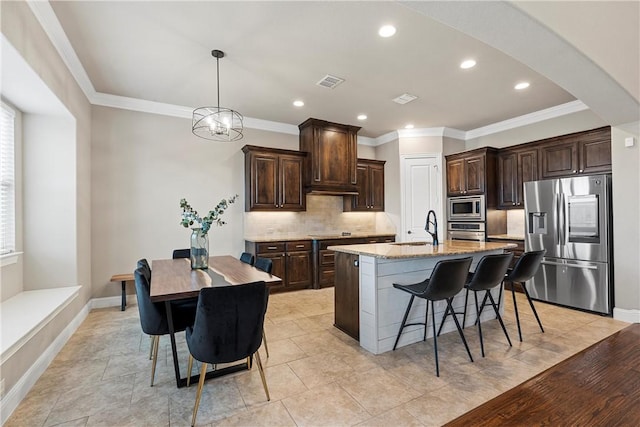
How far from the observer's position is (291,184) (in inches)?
210

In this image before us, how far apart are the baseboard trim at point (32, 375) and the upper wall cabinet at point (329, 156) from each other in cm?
373

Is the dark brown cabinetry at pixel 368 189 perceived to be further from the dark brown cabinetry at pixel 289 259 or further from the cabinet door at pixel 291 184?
the dark brown cabinetry at pixel 289 259

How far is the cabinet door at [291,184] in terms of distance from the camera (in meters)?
5.24

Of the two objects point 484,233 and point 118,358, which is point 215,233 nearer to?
point 118,358

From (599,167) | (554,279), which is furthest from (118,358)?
(599,167)

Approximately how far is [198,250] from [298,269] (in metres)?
2.48

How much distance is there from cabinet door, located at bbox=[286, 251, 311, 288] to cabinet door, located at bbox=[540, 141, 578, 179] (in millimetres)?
3932

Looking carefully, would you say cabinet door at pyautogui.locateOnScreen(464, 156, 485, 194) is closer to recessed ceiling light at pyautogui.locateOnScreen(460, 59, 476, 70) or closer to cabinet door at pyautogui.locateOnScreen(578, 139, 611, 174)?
cabinet door at pyautogui.locateOnScreen(578, 139, 611, 174)

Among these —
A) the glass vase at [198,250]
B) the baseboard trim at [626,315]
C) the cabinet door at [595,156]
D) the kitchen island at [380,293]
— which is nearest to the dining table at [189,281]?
the glass vase at [198,250]

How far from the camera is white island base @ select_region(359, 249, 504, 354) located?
278 centimetres

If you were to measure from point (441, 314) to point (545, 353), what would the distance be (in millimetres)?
916

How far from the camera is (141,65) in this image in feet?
11.1

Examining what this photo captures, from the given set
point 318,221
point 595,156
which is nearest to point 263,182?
point 318,221

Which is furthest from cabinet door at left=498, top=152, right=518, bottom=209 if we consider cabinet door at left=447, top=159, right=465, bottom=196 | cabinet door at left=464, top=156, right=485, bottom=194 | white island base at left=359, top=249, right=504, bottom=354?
white island base at left=359, top=249, right=504, bottom=354
